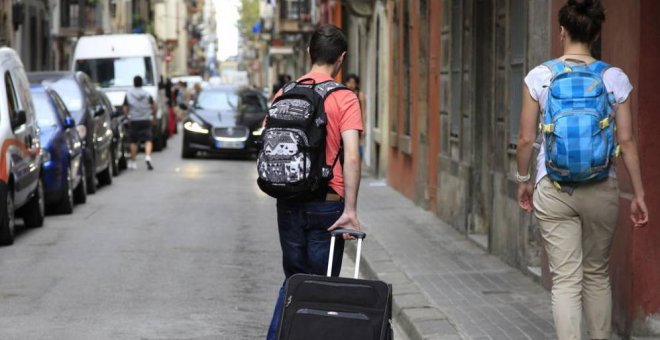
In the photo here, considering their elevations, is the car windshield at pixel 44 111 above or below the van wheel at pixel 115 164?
above

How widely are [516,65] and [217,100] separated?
22.4 metres

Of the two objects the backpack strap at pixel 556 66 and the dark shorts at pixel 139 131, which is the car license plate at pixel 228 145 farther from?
the backpack strap at pixel 556 66

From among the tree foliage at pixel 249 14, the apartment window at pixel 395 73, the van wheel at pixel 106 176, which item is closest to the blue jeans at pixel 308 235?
the apartment window at pixel 395 73

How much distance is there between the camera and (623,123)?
6.98m

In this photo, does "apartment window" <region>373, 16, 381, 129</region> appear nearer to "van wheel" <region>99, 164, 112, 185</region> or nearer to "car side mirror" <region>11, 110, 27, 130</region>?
"van wheel" <region>99, 164, 112, 185</region>

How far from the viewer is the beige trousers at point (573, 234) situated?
700 cm

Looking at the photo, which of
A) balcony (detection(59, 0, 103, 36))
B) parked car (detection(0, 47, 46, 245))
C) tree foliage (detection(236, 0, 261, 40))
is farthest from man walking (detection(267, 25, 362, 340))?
tree foliage (detection(236, 0, 261, 40))

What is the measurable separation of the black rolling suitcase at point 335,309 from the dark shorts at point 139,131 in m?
23.7

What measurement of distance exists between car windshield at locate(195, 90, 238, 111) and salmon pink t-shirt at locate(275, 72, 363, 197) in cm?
2673

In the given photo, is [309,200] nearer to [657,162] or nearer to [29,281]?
[657,162]

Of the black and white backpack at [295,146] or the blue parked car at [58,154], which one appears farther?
the blue parked car at [58,154]

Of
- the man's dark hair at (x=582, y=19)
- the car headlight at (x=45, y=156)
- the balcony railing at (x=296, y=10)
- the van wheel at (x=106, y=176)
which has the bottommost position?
the van wheel at (x=106, y=176)

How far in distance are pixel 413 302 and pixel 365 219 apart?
6885mm

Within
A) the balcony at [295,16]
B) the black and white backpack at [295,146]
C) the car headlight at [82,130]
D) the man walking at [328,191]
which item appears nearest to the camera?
the black and white backpack at [295,146]
